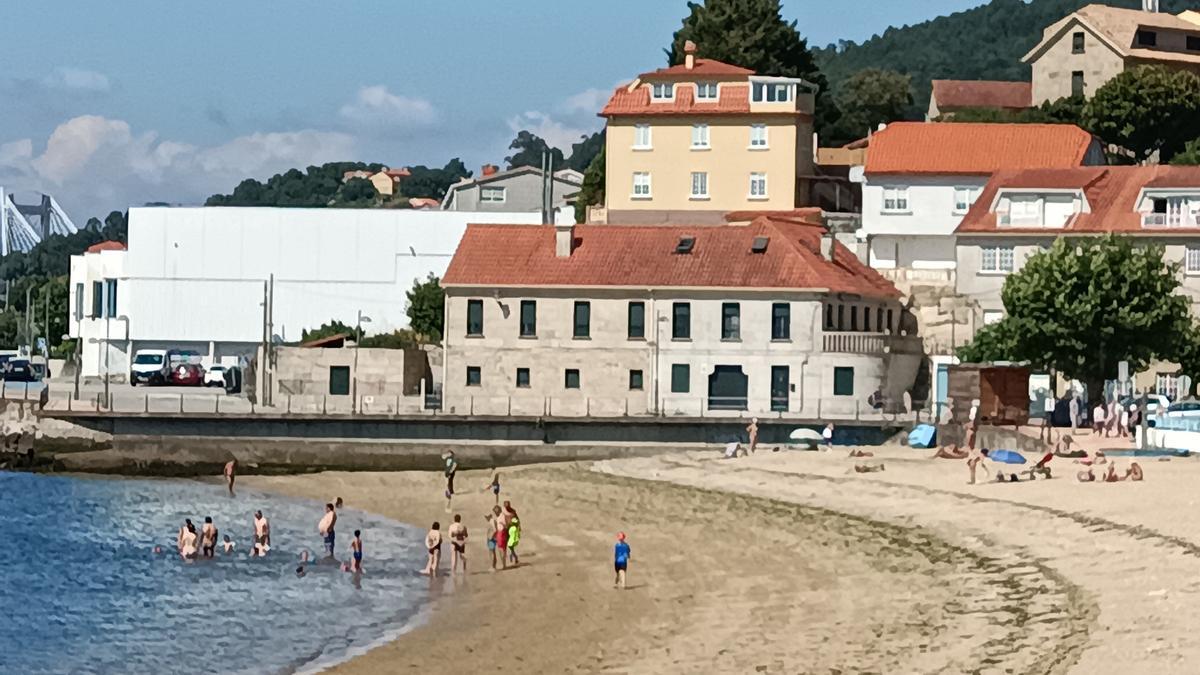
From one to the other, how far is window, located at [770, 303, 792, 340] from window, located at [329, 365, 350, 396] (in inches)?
640

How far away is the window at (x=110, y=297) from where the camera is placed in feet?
375

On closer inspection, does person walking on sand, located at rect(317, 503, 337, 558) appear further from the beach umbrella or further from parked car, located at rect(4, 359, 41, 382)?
parked car, located at rect(4, 359, 41, 382)

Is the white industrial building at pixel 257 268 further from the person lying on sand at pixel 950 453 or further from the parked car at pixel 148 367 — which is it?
the person lying on sand at pixel 950 453

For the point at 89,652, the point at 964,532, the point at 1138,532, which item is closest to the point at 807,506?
the point at 964,532

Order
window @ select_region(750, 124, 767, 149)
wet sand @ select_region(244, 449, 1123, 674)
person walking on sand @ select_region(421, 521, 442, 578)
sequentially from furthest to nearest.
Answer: window @ select_region(750, 124, 767, 149), person walking on sand @ select_region(421, 521, 442, 578), wet sand @ select_region(244, 449, 1123, 674)

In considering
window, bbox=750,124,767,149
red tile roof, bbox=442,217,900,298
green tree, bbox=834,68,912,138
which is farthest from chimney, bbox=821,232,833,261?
green tree, bbox=834,68,912,138

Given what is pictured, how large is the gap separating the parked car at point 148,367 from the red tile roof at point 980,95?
2187 inches

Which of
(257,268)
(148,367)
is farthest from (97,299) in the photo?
(148,367)

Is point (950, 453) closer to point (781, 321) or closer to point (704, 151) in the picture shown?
point (781, 321)

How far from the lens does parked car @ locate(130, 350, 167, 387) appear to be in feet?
331

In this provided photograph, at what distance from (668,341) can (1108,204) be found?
2135 centimetres

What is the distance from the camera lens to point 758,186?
317 ft

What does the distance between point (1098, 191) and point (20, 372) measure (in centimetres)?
5870

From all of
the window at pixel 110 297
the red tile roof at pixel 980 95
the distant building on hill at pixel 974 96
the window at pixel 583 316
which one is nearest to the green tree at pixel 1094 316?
the window at pixel 583 316
